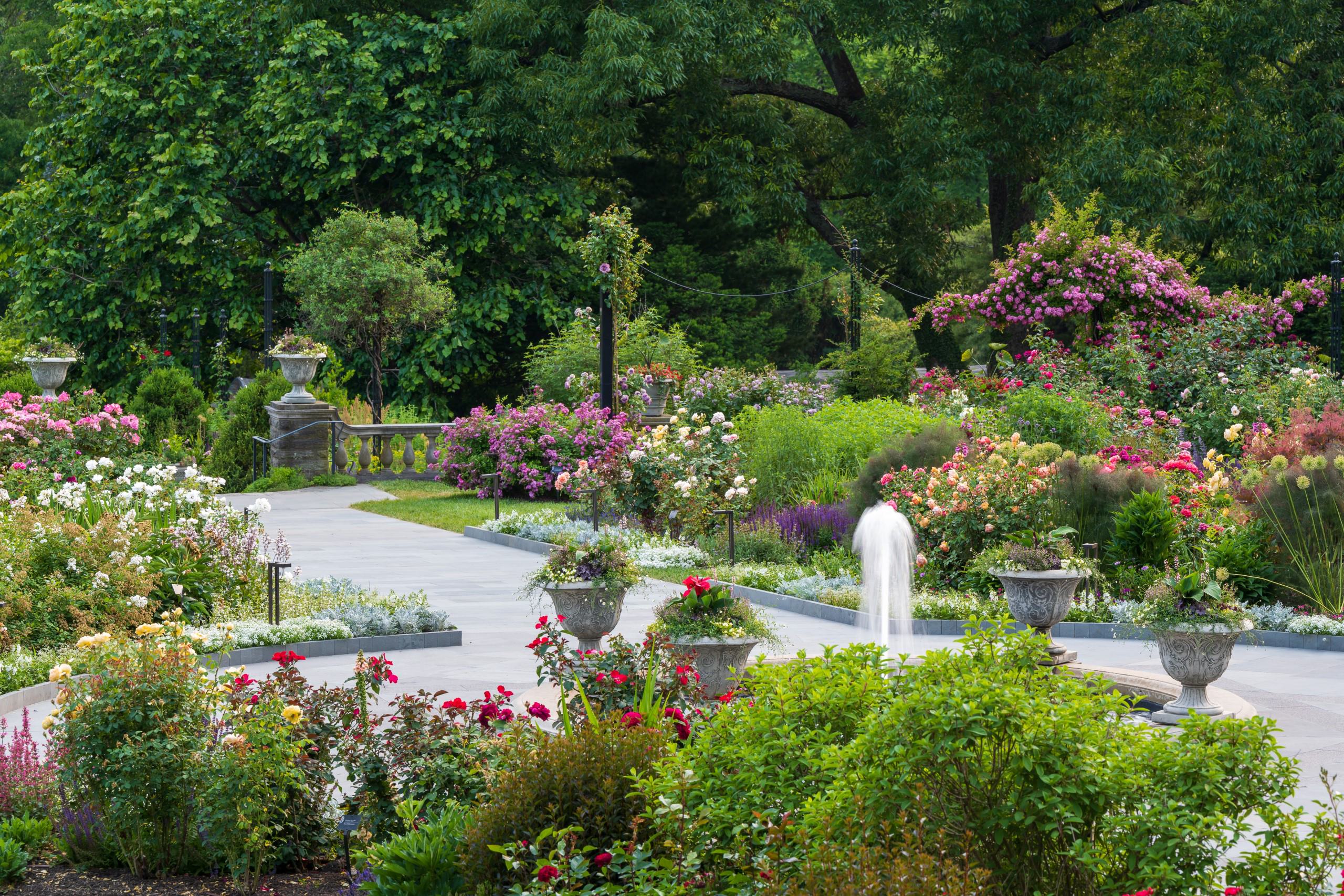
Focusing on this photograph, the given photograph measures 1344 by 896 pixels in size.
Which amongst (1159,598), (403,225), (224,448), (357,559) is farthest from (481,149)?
(1159,598)

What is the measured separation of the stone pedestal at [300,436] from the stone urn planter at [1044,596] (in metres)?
15.3

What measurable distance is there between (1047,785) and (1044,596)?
4.71m

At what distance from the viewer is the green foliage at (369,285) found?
24.1 metres

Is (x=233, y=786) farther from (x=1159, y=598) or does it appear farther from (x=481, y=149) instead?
(x=481, y=149)

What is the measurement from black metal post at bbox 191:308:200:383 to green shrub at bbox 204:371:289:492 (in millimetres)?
5342

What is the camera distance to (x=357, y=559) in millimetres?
13812

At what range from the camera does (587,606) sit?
8.13 metres

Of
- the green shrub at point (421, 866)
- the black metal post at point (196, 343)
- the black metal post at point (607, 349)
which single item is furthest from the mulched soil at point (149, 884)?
the black metal post at point (196, 343)

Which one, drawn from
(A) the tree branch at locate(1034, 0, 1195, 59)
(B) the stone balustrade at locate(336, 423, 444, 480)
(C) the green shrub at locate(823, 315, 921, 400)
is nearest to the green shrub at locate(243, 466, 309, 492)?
(B) the stone balustrade at locate(336, 423, 444, 480)

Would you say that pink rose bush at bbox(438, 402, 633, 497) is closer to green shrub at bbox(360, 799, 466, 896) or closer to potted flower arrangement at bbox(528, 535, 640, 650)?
potted flower arrangement at bbox(528, 535, 640, 650)

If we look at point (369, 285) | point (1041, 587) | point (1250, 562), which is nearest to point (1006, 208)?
point (369, 285)

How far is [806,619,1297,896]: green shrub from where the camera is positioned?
11.7ft

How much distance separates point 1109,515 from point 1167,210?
49.2 feet

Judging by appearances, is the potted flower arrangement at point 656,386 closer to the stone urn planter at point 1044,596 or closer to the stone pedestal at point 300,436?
the stone pedestal at point 300,436
